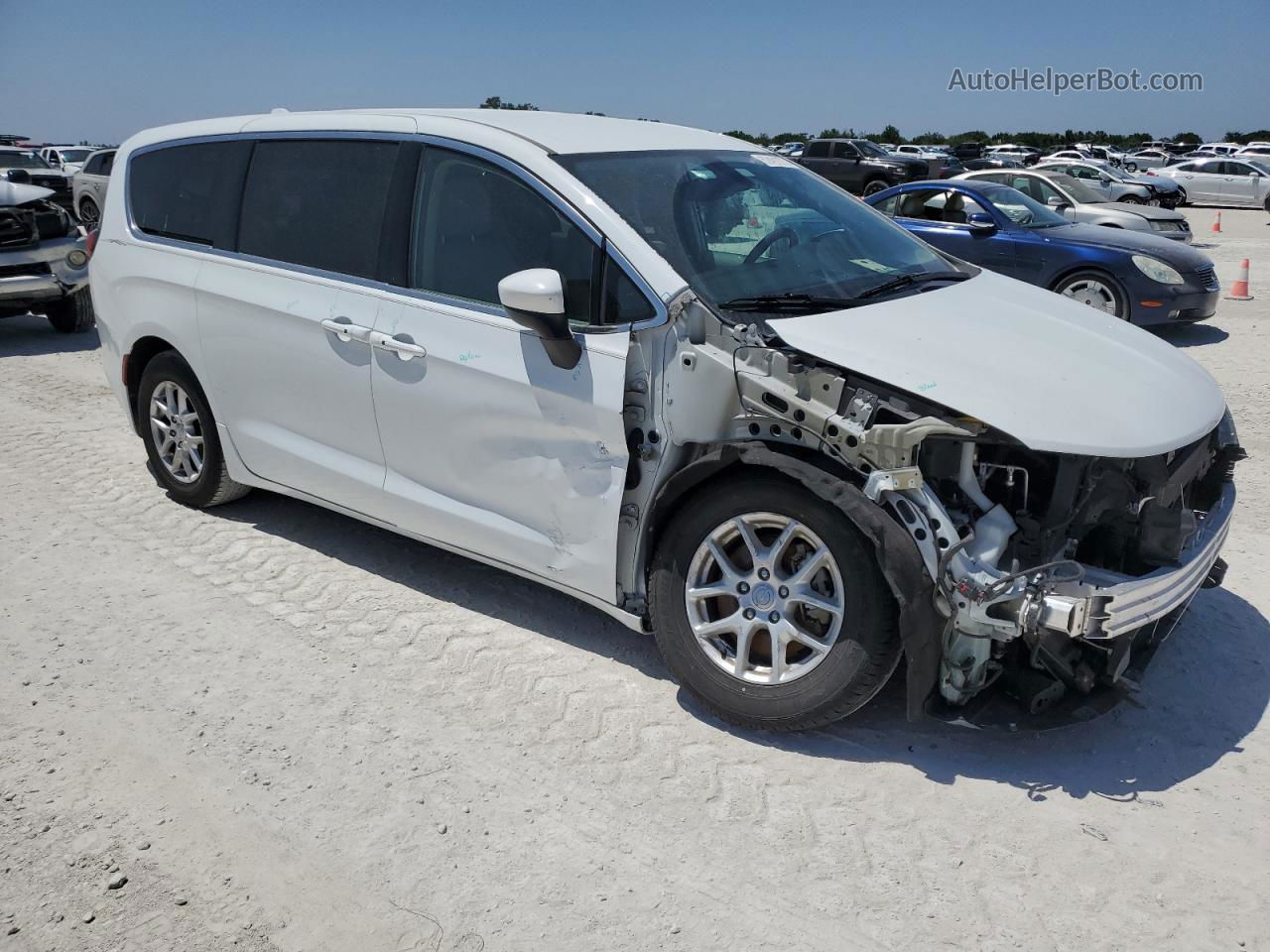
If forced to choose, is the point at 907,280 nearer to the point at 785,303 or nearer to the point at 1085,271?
the point at 785,303

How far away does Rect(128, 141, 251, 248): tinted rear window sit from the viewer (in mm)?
4918

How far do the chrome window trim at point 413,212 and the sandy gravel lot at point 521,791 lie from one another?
131cm

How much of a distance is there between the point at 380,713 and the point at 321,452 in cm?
134

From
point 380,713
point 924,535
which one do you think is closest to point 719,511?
point 924,535

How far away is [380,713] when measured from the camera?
12.1 ft

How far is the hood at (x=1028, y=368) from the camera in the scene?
3.14 meters

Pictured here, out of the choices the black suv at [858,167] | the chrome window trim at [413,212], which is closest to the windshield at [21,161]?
the black suv at [858,167]

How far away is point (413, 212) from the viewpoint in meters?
4.14

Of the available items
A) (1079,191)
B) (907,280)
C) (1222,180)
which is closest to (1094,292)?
(1079,191)

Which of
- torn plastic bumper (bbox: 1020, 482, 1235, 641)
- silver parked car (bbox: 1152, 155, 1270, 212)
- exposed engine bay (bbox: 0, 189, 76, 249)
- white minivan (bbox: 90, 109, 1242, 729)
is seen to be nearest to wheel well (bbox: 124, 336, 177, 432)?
white minivan (bbox: 90, 109, 1242, 729)

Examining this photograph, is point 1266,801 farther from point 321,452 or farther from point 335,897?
point 321,452

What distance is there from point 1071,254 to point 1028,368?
7729 millimetres

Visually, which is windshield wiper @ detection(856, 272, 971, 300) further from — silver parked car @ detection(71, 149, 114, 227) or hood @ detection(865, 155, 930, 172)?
hood @ detection(865, 155, 930, 172)

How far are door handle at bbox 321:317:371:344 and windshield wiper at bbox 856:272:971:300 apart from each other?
74.1 inches
